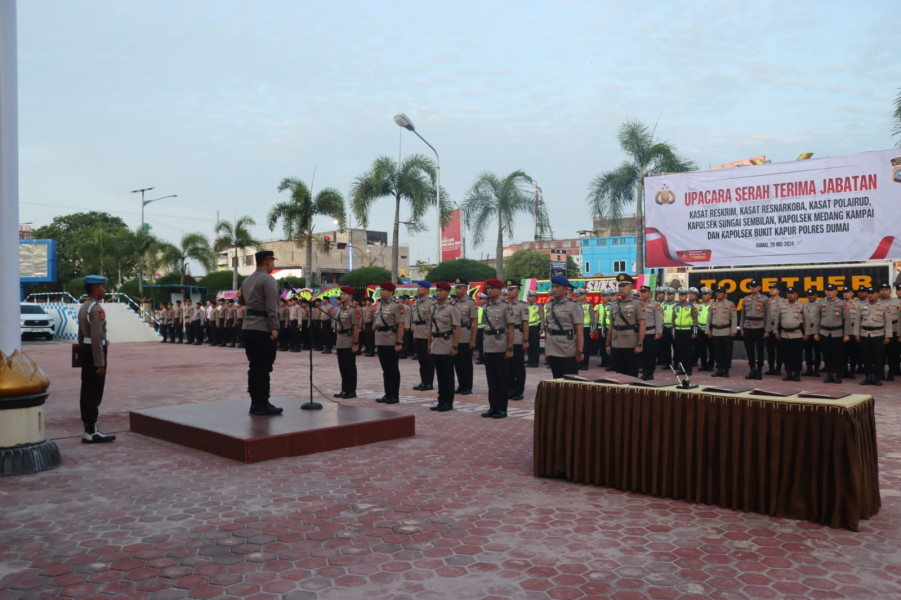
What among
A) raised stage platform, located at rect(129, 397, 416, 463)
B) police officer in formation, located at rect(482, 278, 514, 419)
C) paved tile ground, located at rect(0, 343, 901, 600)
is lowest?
paved tile ground, located at rect(0, 343, 901, 600)

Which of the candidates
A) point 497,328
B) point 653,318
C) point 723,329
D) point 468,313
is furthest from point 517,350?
point 723,329

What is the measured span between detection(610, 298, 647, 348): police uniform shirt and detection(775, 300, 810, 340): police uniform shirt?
4133mm

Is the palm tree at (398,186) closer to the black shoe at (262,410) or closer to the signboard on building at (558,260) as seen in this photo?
the signboard on building at (558,260)

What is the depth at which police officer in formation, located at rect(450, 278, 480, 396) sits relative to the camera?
9.95 m

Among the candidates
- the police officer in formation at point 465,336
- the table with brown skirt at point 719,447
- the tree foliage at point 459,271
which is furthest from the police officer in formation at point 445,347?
the tree foliage at point 459,271

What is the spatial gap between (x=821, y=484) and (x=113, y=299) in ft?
126

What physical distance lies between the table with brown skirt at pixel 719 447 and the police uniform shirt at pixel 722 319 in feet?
27.9

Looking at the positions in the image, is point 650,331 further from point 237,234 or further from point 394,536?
point 237,234

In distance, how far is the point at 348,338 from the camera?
396 inches

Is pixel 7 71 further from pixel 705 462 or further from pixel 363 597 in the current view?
pixel 705 462

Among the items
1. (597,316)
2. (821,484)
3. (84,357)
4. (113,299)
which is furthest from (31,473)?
(113,299)

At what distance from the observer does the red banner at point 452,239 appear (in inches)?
1099

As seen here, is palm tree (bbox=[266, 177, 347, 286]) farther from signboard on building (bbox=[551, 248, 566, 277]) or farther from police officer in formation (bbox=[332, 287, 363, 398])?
police officer in formation (bbox=[332, 287, 363, 398])

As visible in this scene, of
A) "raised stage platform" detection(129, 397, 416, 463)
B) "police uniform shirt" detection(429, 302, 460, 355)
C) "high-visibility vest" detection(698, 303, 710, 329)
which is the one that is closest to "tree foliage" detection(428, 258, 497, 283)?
"high-visibility vest" detection(698, 303, 710, 329)
